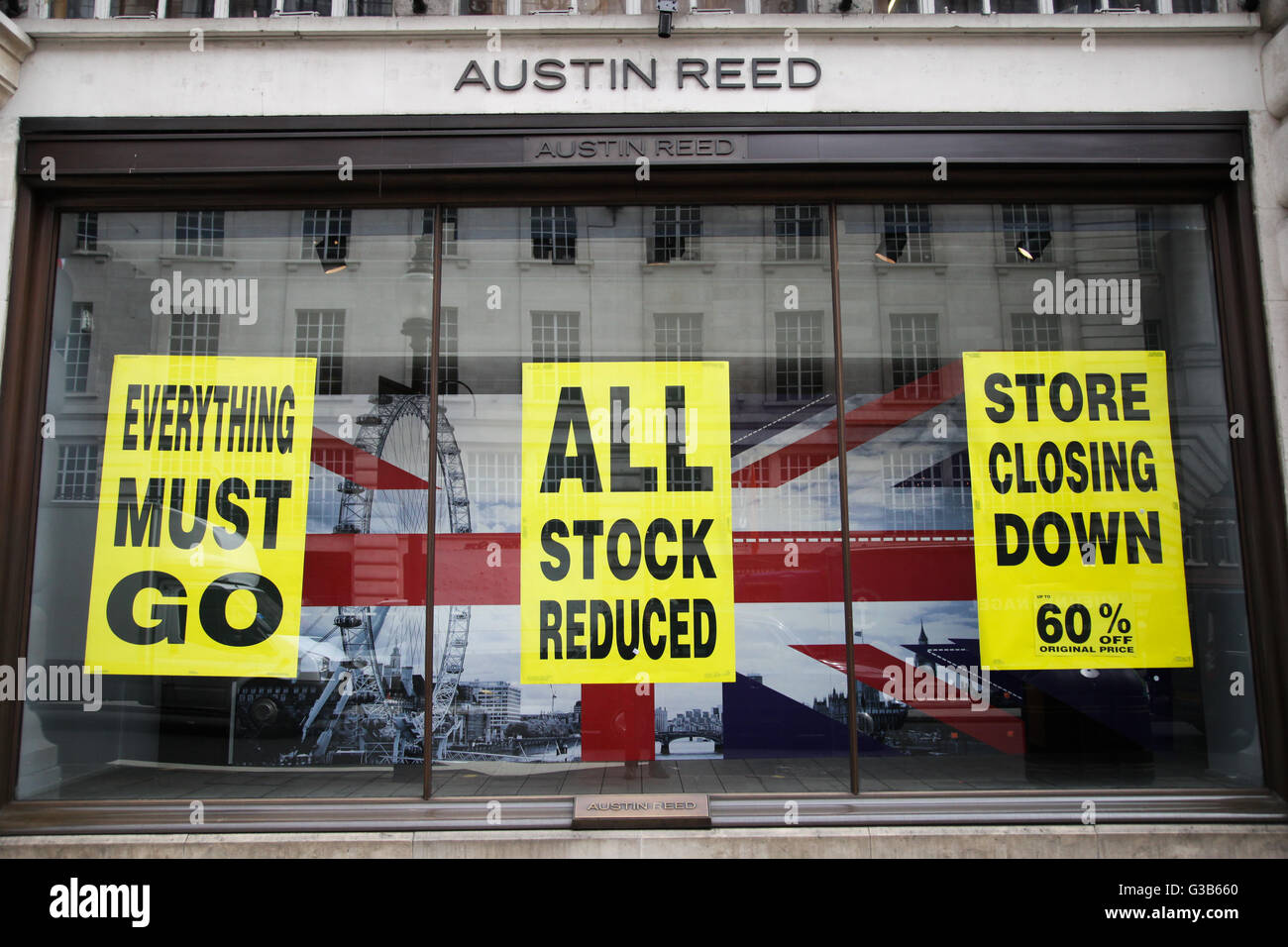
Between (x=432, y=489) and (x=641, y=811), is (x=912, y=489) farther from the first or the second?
(x=432, y=489)

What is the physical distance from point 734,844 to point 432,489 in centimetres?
316

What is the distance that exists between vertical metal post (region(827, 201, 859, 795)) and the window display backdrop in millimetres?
74

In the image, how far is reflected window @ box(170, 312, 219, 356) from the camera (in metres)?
5.83

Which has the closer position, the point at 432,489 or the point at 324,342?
the point at 432,489

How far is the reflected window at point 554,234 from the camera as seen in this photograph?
593 centimetres

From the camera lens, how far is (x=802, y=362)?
591cm

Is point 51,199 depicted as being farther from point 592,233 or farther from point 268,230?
point 592,233

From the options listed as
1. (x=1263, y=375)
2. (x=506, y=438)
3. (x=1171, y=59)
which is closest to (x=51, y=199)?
(x=506, y=438)

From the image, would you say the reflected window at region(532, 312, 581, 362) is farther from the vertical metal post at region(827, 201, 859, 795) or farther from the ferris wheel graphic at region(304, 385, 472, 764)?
the vertical metal post at region(827, 201, 859, 795)

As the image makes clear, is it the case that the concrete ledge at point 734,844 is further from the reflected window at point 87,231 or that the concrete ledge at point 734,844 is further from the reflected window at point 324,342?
the reflected window at point 87,231

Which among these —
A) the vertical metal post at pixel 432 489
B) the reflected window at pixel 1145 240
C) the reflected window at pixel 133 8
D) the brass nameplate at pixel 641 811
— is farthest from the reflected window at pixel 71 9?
the reflected window at pixel 1145 240

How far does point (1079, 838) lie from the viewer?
4973 mm

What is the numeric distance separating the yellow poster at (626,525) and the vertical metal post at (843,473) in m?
0.83

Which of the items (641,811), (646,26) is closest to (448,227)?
(646,26)
